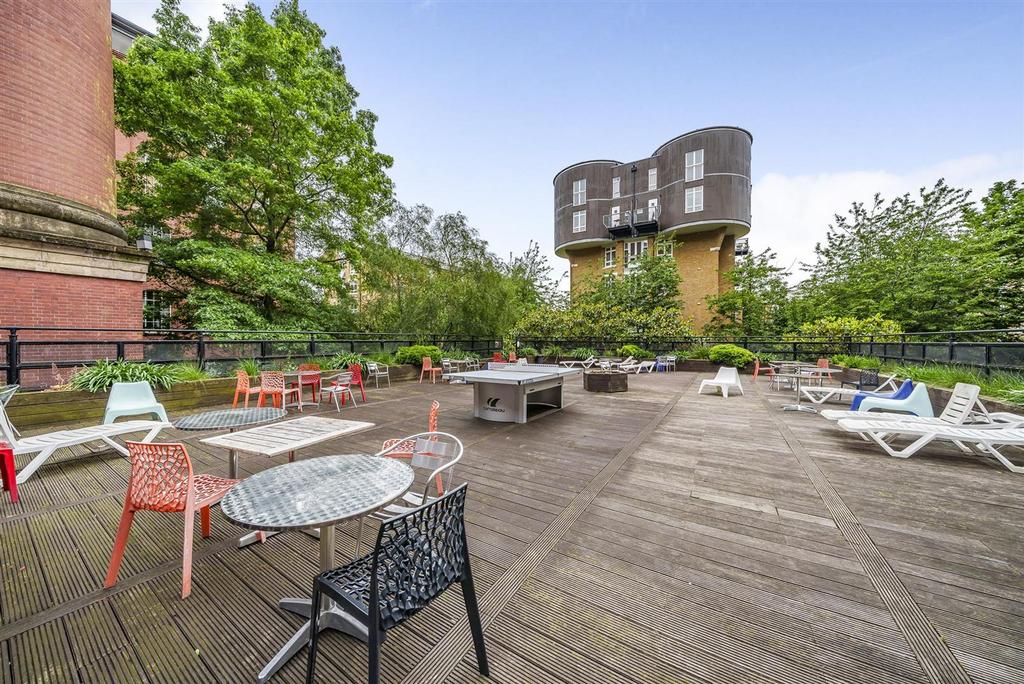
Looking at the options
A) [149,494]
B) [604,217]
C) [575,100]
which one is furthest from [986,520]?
[604,217]

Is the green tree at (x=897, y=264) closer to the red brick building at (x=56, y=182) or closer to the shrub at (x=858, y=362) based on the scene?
the shrub at (x=858, y=362)

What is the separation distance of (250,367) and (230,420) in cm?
510

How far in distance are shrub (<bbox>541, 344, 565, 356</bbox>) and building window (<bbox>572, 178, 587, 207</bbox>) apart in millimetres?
13433

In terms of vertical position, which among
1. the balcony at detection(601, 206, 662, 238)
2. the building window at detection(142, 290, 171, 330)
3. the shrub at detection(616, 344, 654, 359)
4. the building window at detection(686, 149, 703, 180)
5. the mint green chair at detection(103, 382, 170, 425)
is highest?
the building window at detection(686, 149, 703, 180)

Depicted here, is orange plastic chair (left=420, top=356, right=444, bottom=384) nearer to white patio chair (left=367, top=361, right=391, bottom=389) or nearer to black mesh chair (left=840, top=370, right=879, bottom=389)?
white patio chair (left=367, top=361, right=391, bottom=389)

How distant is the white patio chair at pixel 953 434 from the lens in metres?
3.50

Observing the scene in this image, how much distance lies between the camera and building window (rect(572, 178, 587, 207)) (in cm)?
2481

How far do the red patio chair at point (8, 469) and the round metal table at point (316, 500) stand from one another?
2.89 m

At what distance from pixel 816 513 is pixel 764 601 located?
1396mm

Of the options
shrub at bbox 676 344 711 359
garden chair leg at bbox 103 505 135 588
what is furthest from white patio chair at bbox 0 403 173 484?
shrub at bbox 676 344 711 359

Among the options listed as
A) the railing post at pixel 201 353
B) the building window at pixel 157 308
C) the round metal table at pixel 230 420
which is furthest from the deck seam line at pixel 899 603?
the building window at pixel 157 308

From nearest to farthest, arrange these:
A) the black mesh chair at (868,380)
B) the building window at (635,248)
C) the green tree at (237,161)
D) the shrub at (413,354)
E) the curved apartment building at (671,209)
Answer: the black mesh chair at (868,380)
the green tree at (237,161)
the shrub at (413,354)
the curved apartment building at (671,209)
the building window at (635,248)

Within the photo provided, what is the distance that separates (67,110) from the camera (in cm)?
771

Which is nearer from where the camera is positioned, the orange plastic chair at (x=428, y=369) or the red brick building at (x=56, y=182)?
the red brick building at (x=56, y=182)
